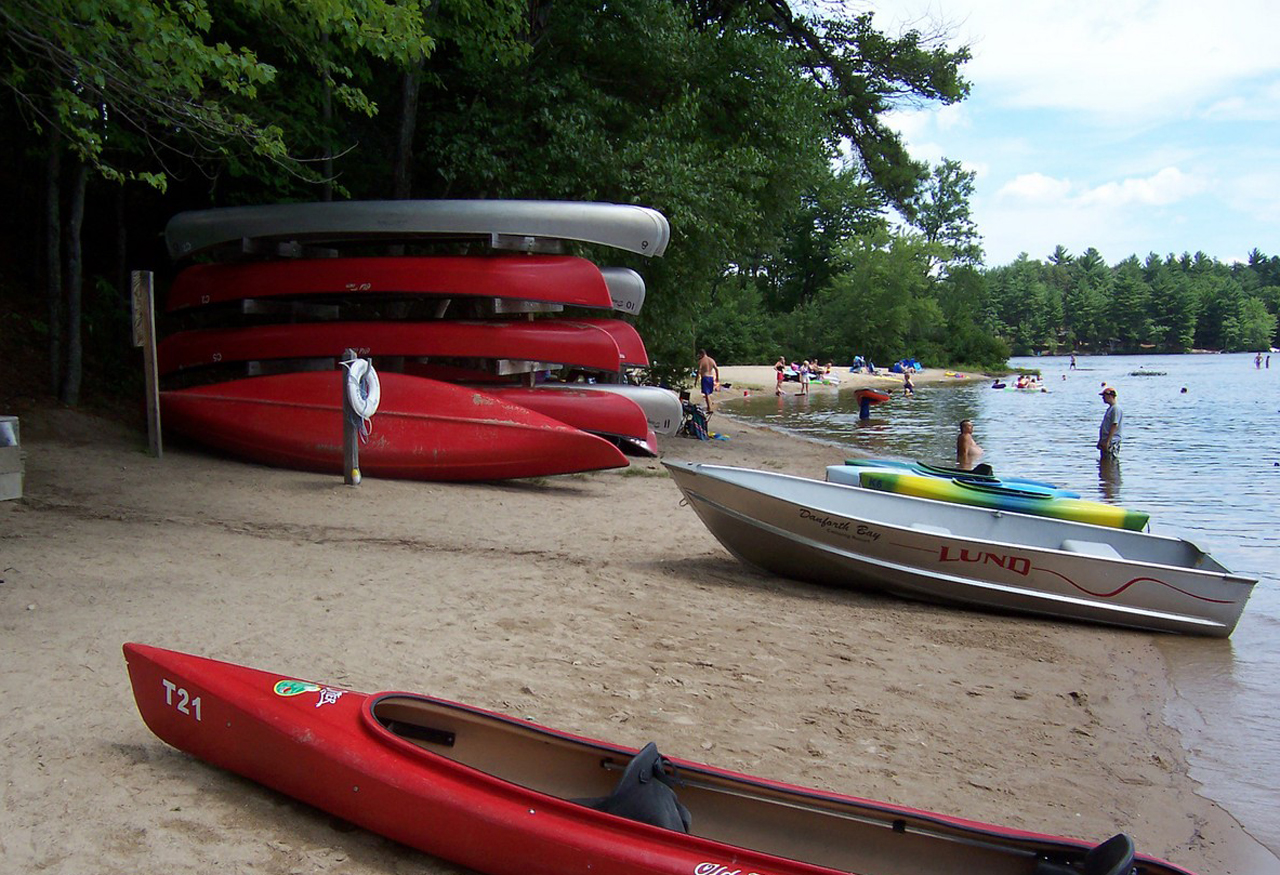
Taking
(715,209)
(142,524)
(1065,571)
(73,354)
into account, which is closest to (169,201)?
(73,354)

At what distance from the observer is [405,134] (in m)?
13.5

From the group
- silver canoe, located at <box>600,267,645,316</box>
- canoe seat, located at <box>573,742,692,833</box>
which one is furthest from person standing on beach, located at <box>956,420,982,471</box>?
canoe seat, located at <box>573,742,692,833</box>

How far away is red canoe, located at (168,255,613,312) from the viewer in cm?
1091

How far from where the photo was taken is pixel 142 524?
704 centimetres

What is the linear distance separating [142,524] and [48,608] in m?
2.23

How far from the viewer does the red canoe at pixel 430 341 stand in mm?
11008

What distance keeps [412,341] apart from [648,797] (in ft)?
28.4

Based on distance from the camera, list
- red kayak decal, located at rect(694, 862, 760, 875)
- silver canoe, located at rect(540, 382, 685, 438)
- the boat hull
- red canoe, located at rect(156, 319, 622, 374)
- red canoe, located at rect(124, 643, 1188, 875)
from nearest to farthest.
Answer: red kayak decal, located at rect(694, 862, 760, 875), red canoe, located at rect(124, 643, 1188, 875), the boat hull, red canoe, located at rect(156, 319, 622, 374), silver canoe, located at rect(540, 382, 685, 438)

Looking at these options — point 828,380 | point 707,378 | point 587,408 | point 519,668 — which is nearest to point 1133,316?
point 828,380

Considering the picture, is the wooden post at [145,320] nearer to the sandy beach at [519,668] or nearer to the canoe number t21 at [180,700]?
the sandy beach at [519,668]

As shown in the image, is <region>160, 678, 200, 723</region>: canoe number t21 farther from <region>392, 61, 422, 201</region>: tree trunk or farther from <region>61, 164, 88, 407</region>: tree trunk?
<region>392, 61, 422, 201</region>: tree trunk

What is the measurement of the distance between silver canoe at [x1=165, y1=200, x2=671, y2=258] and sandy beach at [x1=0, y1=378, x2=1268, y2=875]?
3784 mm

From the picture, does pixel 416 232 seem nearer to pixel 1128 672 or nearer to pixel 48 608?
pixel 48 608

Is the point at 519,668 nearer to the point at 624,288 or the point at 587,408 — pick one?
the point at 587,408
